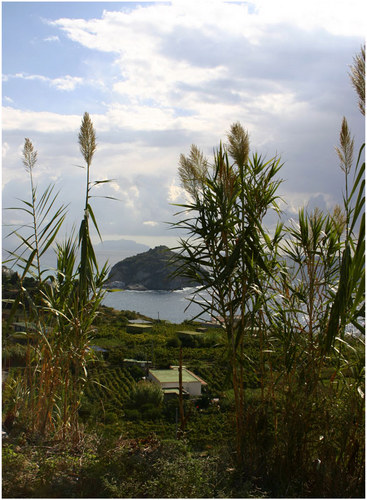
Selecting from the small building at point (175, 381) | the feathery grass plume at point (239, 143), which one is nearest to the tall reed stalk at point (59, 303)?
the feathery grass plume at point (239, 143)

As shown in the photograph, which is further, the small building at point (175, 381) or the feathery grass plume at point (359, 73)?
the small building at point (175, 381)

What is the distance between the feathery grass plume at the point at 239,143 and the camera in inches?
113

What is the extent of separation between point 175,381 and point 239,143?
1519cm

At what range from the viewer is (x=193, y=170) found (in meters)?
3.07

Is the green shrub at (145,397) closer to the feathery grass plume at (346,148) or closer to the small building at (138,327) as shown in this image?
the feathery grass plume at (346,148)

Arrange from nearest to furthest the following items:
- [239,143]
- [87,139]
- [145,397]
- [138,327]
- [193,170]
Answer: [239,143] → [193,170] → [87,139] → [145,397] → [138,327]

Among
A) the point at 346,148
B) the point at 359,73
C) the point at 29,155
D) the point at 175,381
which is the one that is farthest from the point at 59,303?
the point at 175,381

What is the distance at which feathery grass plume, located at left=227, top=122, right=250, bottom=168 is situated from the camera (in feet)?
9.39

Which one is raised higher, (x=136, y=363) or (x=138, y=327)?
(x=138, y=327)

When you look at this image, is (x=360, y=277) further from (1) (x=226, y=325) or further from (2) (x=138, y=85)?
(2) (x=138, y=85)

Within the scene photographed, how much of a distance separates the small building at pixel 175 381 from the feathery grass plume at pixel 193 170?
13.5 m

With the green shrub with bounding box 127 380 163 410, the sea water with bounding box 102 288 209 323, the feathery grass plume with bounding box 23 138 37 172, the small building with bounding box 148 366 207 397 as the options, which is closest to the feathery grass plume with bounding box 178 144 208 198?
the feathery grass plume with bounding box 23 138 37 172

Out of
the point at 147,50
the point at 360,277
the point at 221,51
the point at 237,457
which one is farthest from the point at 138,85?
the point at 237,457

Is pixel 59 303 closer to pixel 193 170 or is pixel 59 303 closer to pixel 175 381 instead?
pixel 193 170
